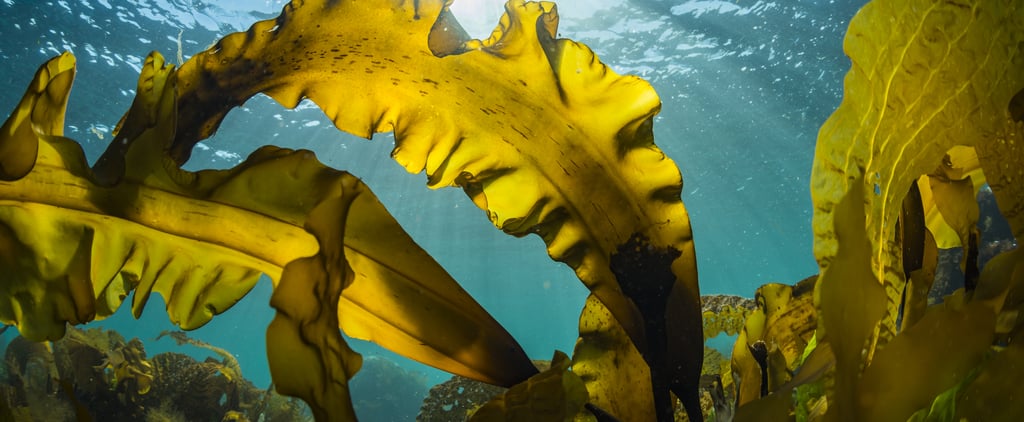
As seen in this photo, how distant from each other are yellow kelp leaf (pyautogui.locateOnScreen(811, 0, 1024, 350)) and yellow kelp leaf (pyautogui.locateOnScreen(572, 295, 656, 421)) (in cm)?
30

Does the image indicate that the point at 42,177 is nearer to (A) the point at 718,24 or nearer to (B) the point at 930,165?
(B) the point at 930,165

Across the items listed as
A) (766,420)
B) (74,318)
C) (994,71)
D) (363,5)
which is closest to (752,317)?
(766,420)

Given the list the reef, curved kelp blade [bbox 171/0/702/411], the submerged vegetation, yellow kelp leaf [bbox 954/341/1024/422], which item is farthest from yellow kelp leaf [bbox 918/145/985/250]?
the reef

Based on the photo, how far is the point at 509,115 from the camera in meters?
0.69

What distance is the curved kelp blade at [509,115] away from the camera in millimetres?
641

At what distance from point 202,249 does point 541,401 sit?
494 millimetres

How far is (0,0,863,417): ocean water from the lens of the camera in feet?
35.6

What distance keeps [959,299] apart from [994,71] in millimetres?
269

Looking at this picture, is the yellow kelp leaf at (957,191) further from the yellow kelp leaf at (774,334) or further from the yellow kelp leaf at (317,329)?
the yellow kelp leaf at (317,329)

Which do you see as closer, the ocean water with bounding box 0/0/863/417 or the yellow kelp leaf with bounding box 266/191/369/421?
the yellow kelp leaf with bounding box 266/191/369/421

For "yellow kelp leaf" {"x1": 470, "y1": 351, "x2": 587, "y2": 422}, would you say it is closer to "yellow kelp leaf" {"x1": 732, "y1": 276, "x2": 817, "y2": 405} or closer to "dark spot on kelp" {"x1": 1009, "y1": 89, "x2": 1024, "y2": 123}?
"yellow kelp leaf" {"x1": 732, "y1": 276, "x2": 817, "y2": 405}

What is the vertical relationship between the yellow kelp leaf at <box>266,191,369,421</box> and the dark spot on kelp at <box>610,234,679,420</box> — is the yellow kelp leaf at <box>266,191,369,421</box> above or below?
below

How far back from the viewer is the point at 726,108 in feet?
50.1

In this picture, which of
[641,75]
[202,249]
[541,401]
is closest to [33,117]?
[202,249]
